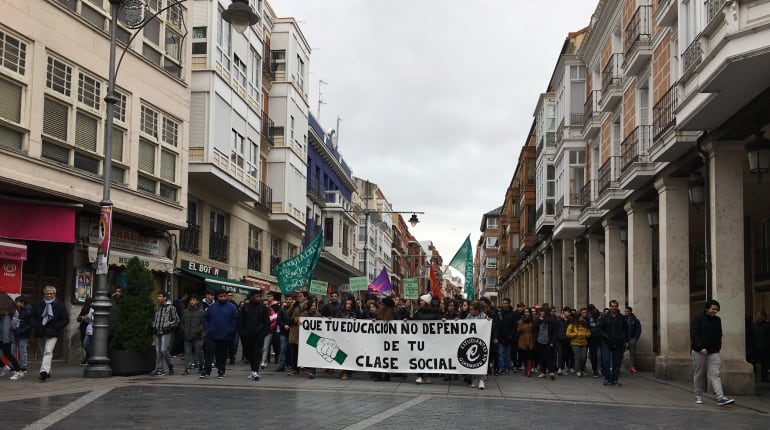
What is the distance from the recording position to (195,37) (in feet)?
98.7

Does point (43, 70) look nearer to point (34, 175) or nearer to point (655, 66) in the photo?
point (34, 175)

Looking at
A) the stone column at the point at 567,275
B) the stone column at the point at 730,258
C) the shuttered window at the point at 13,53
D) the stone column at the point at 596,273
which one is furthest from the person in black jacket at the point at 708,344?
the stone column at the point at 567,275

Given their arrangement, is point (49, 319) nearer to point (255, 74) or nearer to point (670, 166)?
point (670, 166)

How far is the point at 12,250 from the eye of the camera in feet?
62.7

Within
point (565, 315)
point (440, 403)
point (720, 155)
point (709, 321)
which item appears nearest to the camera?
point (440, 403)

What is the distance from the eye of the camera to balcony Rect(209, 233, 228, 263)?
32.8 meters

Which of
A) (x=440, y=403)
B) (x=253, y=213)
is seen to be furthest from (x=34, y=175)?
(x=253, y=213)

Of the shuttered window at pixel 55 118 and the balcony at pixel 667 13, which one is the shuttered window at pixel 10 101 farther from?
the balcony at pixel 667 13

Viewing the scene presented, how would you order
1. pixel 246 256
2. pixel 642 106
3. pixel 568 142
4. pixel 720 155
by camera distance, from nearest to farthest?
pixel 720 155, pixel 642 106, pixel 568 142, pixel 246 256

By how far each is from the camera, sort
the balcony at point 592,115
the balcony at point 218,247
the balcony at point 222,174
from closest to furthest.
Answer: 1. the balcony at point 222,174
2. the balcony at point 592,115
3. the balcony at point 218,247

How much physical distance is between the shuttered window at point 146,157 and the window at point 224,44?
641cm

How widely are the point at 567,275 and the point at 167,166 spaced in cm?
1964

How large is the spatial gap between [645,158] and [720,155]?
16.4ft

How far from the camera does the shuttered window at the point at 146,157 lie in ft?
81.3
